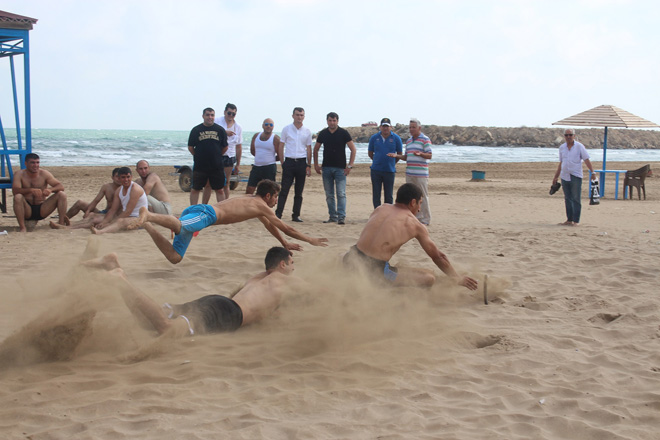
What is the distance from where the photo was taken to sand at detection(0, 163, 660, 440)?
313 cm

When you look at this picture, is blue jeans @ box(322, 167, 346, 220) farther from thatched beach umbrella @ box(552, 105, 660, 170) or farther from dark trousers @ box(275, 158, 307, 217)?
thatched beach umbrella @ box(552, 105, 660, 170)

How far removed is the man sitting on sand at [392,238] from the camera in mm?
5191

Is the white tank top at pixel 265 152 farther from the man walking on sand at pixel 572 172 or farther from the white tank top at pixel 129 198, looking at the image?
the man walking on sand at pixel 572 172

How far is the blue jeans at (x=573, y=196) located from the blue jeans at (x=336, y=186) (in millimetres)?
3647

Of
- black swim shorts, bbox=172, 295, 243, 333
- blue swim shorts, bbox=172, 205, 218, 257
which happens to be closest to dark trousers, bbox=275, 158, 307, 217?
blue swim shorts, bbox=172, 205, 218, 257

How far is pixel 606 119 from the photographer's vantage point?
15359 millimetres

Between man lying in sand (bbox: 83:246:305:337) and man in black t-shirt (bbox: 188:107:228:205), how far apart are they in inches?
193

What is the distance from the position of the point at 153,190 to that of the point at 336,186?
2.88 meters

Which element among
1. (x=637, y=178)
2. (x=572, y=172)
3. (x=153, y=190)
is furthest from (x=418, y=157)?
(x=637, y=178)

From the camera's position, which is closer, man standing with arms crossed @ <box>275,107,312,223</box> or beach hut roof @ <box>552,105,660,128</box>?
man standing with arms crossed @ <box>275,107,312,223</box>

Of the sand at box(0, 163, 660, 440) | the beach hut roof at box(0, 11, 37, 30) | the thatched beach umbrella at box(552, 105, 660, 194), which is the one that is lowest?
the sand at box(0, 163, 660, 440)

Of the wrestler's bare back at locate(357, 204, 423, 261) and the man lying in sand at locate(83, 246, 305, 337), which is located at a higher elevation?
the wrestler's bare back at locate(357, 204, 423, 261)

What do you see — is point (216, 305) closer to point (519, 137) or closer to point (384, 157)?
point (384, 157)

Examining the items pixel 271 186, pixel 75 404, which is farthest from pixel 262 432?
pixel 271 186
